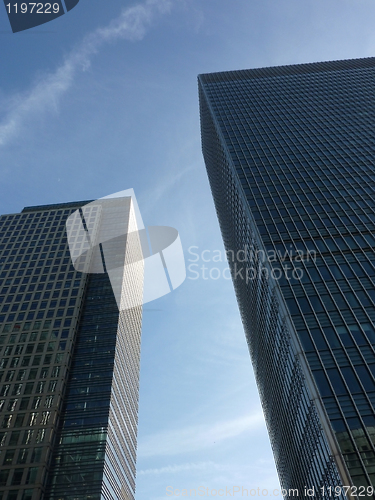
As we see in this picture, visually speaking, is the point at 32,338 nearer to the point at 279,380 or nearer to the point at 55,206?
the point at 279,380

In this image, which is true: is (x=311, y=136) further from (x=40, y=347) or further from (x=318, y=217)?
(x=40, y=347)

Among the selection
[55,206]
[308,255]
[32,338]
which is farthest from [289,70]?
[32,338]

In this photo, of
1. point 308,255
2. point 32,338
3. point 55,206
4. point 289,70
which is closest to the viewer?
point 308,255

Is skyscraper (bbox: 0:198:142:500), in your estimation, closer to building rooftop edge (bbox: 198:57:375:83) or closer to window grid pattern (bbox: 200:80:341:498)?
window grid pattern (bbox: 200:80:341:498)

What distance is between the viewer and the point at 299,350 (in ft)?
155

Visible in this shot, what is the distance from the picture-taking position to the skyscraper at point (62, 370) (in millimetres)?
58562

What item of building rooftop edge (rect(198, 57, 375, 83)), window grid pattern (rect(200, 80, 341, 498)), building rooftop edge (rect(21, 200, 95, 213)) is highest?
building rooftop edge (rect(198, 57, 375, 83))

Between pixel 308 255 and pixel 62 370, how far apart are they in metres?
43.6

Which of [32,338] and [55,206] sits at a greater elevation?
[55,206]

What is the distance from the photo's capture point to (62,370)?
226 feet

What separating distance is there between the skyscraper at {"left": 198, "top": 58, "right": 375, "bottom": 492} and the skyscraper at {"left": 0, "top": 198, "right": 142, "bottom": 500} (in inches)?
1098

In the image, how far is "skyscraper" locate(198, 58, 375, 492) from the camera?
43.6m

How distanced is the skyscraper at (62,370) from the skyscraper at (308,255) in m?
27.9

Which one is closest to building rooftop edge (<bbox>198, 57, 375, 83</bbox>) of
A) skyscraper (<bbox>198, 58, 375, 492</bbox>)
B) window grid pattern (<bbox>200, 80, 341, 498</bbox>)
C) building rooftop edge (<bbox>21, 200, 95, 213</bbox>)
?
skyscraper (<bbox>198, 58, 375, 492</bbox>)
